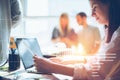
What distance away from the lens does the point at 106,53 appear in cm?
88

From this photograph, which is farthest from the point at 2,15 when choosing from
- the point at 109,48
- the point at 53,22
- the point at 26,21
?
the point at 109,48

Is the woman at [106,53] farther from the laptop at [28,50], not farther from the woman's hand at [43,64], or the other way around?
the laptop at [28,50]

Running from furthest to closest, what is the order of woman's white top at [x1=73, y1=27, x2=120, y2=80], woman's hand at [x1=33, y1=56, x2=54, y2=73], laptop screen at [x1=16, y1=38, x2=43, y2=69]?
1. laptop screen at [x1=16, y1=38, x2=43, y2=69]
2. woman's hand at [x1=33, y1=56, x2=54, y2=73]
3. woman's white top at [x1=73, y1=27, x2=120, y2=80]

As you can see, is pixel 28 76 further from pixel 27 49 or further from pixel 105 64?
pixel 105 64

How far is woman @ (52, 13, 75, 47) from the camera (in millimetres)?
993

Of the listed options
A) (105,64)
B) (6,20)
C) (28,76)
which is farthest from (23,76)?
(105,64)

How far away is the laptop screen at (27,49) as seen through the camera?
1082mm

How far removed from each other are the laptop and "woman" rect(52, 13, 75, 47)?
16 centimetres

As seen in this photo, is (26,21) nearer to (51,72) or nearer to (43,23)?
(43,23)

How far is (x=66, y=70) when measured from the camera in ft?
3.20

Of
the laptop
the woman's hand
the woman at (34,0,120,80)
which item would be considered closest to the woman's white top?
the woman at (34,0,120,80)

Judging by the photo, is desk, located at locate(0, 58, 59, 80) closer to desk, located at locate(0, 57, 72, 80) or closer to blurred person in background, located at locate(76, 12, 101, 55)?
desk, located at locate(0, 57, 72, 80)

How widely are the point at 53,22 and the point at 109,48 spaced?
10.5 inches

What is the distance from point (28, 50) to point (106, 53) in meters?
0.39
